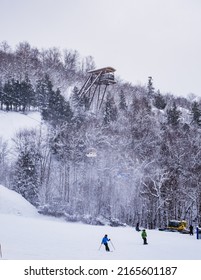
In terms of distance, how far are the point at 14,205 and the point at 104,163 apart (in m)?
19.8

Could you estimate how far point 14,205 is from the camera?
131 ft

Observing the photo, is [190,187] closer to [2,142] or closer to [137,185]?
[137,185]

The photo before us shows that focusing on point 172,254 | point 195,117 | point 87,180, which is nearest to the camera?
point 172,254

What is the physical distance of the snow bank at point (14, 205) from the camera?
128 ft

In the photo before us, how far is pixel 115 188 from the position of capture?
5284cm

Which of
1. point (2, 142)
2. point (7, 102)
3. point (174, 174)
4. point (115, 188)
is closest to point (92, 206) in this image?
point (115, 188)

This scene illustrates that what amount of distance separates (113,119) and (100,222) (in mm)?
32084

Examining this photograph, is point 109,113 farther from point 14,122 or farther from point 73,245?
point 73,245

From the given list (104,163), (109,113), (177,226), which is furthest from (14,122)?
(177,226)

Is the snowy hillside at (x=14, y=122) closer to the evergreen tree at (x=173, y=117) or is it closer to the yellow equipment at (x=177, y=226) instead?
Answer: the evergreen tree at (x=173, y=117)

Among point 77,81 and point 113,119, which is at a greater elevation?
point 77,81

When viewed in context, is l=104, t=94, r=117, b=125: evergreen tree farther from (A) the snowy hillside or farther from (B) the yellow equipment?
(B) the yellow equipment

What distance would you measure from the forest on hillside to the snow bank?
1969 mm

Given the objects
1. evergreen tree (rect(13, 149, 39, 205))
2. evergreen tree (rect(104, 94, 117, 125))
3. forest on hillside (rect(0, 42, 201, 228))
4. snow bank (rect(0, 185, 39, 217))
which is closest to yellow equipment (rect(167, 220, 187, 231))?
forest on hillside (rect(0, 42, 201, 228))
